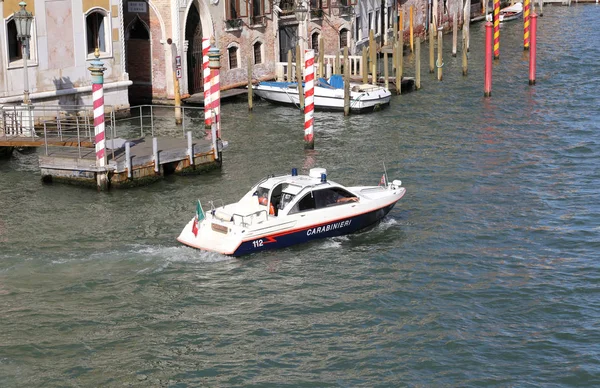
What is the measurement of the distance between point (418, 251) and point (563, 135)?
14.9 meters

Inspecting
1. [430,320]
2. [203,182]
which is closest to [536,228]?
[430,320]

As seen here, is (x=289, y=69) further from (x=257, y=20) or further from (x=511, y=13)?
(x=511, y=13)

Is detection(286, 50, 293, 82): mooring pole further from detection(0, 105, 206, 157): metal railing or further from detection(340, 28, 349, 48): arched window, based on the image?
detection(340, 28, 349, 48): arched window

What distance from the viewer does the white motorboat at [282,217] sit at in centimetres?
2394

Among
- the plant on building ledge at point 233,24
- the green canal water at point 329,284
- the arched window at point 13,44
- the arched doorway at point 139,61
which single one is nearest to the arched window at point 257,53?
the plant on building ledge at point 233,24

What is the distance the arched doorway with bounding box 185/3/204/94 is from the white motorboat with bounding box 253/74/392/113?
261 centimetres

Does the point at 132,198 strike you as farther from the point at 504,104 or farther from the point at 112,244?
the point at 504,104

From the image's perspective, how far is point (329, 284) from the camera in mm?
22531

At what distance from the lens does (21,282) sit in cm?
2242

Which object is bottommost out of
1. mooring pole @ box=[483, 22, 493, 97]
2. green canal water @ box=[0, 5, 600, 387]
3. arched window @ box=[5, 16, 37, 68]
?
green canal water @ box=[0, 5, 600, 387]

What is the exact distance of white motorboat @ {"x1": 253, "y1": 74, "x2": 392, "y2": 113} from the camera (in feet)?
139

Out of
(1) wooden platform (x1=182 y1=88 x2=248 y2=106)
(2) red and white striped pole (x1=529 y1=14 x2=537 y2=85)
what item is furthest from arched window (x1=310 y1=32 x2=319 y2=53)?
(2) red and white striped pole (x1=529 y1=14 x2=537 y2=85)

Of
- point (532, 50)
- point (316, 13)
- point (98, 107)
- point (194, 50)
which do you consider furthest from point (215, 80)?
point (316, 13)

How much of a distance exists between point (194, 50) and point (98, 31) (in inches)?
252
